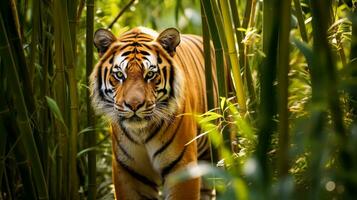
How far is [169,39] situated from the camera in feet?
11.7

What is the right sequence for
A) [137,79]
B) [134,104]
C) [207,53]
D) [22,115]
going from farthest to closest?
[137,79] < [134,104] < [207,53] < [22,115]

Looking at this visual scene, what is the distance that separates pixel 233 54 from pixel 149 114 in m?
0.73

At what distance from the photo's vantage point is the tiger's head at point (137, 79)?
334cm

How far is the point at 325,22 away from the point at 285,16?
0.10 metres

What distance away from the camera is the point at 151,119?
3.39 meters

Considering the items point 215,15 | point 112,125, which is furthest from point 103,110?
point 215,15

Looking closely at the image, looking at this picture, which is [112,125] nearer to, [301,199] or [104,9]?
[104,9]

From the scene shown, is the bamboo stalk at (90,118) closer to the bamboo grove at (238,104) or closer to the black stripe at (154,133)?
the bamboo grove at (238,104)

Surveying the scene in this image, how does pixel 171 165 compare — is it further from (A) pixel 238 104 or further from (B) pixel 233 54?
(B) pixel 233 54

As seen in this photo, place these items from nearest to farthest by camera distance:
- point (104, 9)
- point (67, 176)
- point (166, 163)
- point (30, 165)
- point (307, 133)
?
point (307, 133) < point (30, 165) < point (67, 176) < point (166, 163) < point (104, 9)

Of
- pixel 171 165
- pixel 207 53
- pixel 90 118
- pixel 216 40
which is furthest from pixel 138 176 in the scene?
pixel 216 40

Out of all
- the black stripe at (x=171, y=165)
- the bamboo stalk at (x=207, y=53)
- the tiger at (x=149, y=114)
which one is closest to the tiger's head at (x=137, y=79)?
the tiger at (x=149, y=114)

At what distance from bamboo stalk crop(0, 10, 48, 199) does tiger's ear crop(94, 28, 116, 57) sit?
71 centimetres

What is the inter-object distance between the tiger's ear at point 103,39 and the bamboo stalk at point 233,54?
2.90ft
